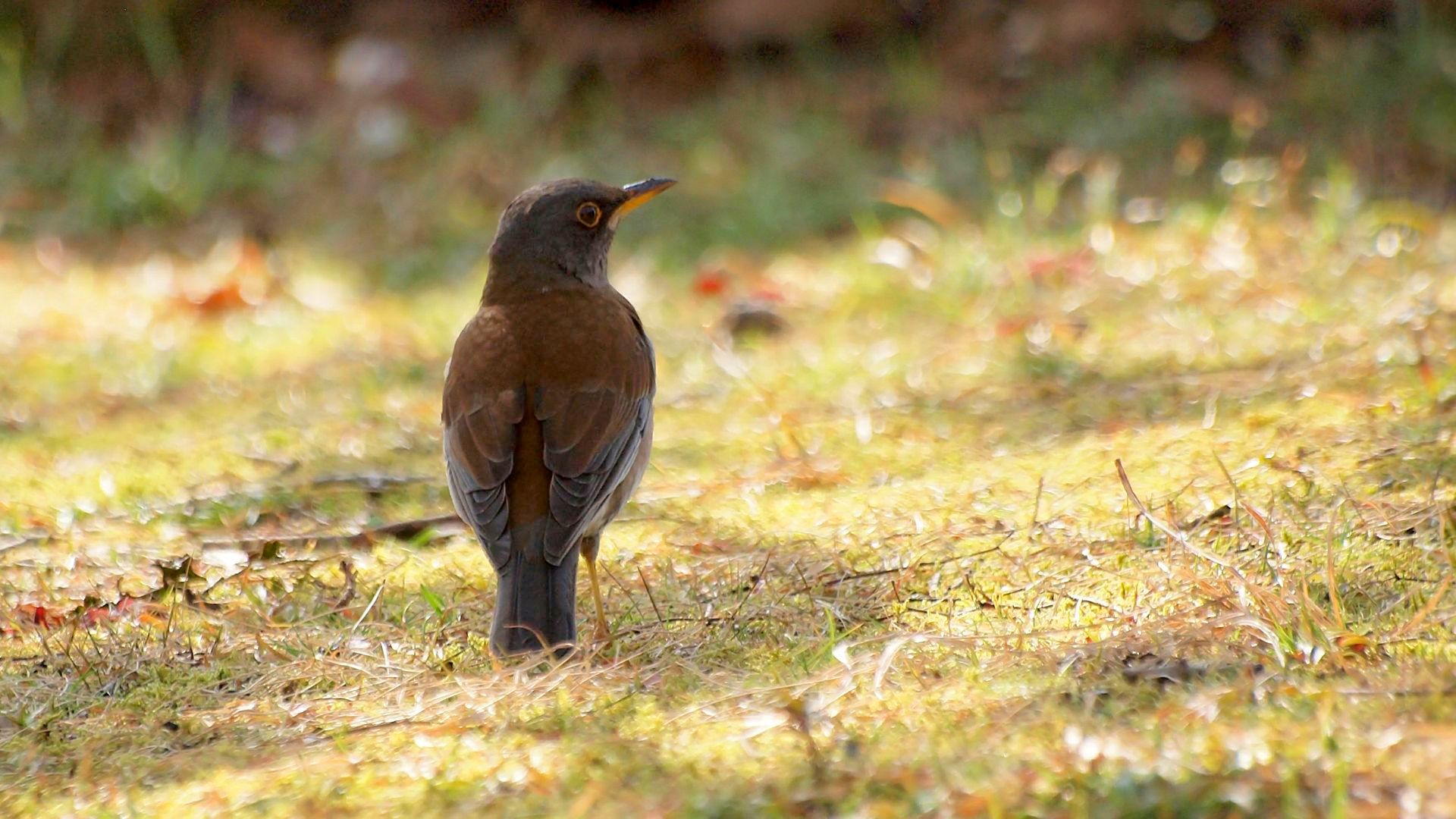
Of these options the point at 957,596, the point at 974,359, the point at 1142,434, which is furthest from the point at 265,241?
the point at 957,596

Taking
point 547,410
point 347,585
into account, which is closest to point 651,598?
point 547,410

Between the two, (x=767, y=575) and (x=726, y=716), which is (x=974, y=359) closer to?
(x=767, y=575)

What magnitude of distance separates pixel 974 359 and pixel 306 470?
2574 millimetres

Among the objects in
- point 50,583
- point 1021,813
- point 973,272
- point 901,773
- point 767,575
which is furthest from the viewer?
point 973,272

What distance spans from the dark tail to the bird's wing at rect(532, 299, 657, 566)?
39mm

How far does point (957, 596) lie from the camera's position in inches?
163

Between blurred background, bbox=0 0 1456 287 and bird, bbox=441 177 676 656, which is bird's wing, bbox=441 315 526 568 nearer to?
bird, bbox=441 177 676 656

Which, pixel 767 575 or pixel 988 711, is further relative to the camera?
pixel 767 575

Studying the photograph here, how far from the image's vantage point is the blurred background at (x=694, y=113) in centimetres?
870

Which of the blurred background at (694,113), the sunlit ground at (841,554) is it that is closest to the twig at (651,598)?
the sunlit ground at (841,554)

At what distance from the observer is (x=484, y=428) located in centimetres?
450

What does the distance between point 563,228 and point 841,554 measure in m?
1.42

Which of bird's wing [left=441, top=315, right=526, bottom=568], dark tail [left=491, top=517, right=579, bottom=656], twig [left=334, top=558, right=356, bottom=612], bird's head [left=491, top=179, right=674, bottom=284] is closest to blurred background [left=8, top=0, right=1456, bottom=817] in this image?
twig [left=334, top=558, right=356, bottom=612]

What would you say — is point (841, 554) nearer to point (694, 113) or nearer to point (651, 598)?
Answer: point (651, 598)
